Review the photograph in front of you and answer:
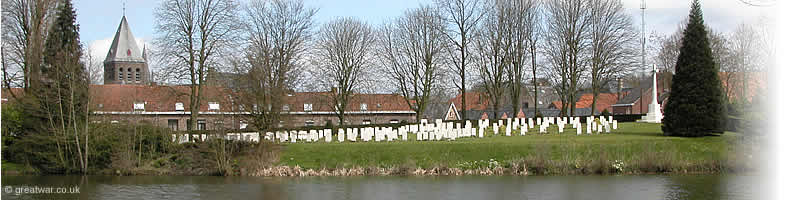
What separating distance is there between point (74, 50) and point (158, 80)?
8.80 meters

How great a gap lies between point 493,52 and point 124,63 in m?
45.5

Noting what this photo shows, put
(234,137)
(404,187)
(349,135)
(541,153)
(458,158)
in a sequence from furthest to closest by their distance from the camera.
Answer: (349,135) < (234,137) < (458,158) < (541,153) < (404,187)

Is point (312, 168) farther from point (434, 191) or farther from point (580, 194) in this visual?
point (580, 194)

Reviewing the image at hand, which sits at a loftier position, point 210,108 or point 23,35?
point 23,35

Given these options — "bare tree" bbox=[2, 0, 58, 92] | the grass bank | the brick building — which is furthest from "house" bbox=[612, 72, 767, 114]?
"bare tree" bbox=[2, 0, 58, 92]

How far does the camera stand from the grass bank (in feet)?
76.2

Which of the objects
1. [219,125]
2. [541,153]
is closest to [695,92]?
[541,153]

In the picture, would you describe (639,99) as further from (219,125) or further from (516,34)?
(219,125)

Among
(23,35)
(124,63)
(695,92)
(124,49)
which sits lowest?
(695,92)

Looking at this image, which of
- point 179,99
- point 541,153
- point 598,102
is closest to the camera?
point 541,153

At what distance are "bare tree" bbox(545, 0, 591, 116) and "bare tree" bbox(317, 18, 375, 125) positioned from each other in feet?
37.9

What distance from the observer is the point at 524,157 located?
2431 centimetres

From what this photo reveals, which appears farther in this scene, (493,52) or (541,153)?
(493,52)

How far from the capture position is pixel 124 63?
70562 mm
